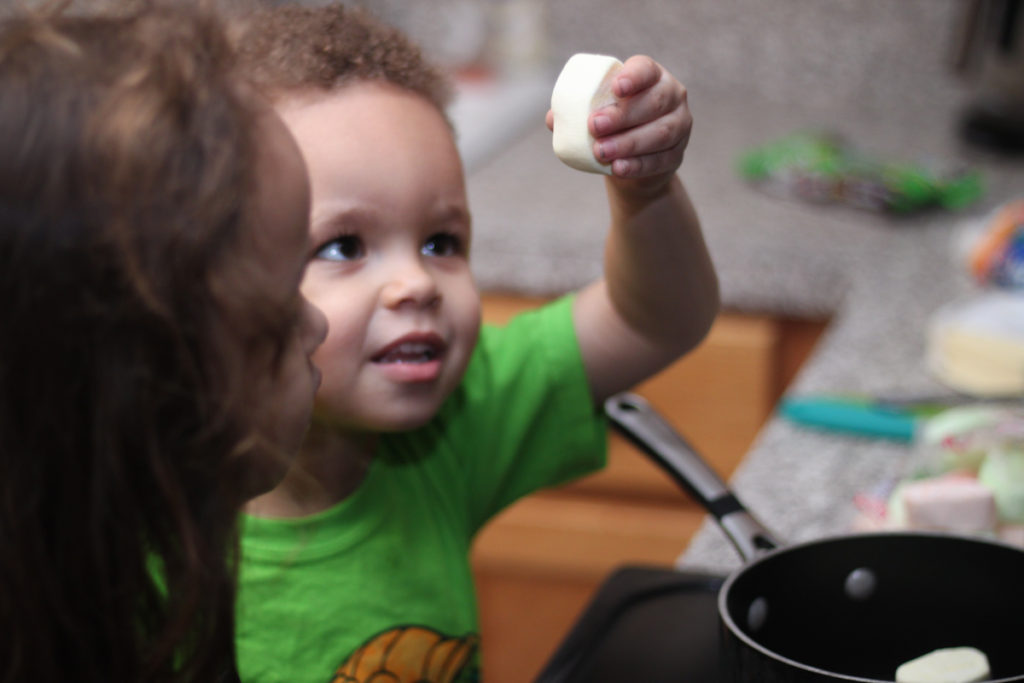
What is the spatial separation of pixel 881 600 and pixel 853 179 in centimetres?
96

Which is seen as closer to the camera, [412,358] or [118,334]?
[118,334]

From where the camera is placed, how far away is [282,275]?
1.36 ft

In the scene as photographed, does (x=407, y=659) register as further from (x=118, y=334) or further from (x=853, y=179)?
(x=853, y=179)

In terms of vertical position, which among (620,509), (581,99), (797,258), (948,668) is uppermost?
(581,99)

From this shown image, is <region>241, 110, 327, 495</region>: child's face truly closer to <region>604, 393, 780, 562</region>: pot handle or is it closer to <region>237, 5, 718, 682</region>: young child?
<region>237, 5, 718, 682</region>: young child

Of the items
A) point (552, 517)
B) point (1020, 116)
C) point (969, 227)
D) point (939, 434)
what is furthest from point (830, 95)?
point (939, 434)

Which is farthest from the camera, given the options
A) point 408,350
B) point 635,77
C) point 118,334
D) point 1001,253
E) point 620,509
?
point 620,509

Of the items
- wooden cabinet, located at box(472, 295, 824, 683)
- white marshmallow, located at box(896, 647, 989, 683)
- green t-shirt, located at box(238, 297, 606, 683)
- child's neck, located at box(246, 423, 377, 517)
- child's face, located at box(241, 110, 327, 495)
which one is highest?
child's face, located at box(241, 110, 327, 495)

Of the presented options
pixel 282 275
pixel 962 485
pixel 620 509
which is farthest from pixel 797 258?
pixel 282 275

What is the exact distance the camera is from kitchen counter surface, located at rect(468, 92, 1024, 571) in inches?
33.0

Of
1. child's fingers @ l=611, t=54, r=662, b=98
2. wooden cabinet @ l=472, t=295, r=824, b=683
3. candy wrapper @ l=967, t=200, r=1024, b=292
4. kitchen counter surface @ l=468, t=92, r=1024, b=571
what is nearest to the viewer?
child's fingers @ l=611, t=54, r=662, b=98

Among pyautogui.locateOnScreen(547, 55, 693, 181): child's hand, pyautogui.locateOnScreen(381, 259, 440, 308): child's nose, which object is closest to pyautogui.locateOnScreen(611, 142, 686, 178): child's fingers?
pyautogui.locateOnScreen(547, 55, 693, 181): child's hand

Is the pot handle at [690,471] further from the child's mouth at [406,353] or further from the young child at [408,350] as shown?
the child's mouth at [406,353]

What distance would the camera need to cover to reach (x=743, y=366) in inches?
51.0
